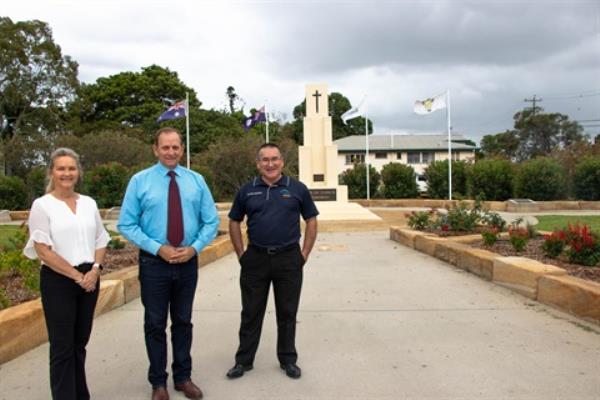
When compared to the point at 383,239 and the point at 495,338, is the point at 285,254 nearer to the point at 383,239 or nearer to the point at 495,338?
the point at 495,338

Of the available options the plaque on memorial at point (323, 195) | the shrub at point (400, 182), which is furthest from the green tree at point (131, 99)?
the plaque on memorial at point (323, 195)

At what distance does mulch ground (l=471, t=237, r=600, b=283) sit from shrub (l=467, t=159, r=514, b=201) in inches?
640

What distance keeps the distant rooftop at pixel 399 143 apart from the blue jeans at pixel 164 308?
5513 centimetres

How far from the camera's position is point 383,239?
13344 mm

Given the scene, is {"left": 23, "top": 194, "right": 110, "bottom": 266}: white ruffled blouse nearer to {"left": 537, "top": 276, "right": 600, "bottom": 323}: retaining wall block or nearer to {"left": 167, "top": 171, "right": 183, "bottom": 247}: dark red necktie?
{"left": 167, "top": 171, "right": 183, "bottom": 247}: dark red necktie

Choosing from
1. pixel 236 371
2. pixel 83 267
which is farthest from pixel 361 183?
pixel 83 267

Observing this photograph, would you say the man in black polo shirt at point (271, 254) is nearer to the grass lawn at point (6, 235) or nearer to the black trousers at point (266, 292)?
the black trousers at point (266, 292)

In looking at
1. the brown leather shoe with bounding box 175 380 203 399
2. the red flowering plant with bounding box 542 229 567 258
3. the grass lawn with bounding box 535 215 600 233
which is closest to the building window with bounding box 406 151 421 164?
the grass lawn with bounding box 535 215 600 233

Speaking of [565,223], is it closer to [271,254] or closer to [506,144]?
[271,254]

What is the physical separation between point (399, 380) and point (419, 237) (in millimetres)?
7318

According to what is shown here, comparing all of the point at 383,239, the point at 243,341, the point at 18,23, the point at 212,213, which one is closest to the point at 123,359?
the point at 243,341

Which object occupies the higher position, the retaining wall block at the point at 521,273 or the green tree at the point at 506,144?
the green tree at the point at 506,144

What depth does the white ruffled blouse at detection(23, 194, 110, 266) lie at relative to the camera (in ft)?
10.1

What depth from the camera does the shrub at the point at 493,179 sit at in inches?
994
